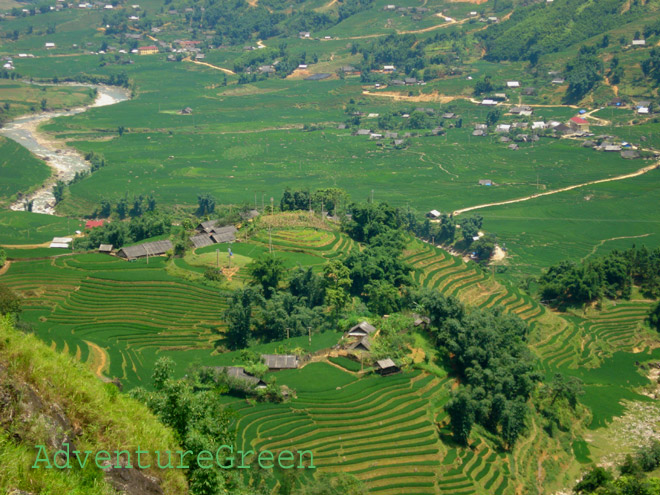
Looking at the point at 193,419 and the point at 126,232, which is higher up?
the point at 193,419

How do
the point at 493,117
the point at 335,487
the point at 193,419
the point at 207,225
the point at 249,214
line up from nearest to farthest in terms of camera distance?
the point at 193,419
the point at 335,487
the point at 207,225
the point at 249,214
the point at 493,117

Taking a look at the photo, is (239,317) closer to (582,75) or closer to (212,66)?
(582,75)

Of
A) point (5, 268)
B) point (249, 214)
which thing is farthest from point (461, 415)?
point (249, 214)

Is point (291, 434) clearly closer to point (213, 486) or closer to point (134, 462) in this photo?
point (213, 486)

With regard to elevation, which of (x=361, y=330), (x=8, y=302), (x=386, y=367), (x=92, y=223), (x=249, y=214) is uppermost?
(x=8, y=302)

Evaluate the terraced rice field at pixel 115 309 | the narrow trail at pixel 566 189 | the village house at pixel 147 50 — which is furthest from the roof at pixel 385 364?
the village house at pixel 147 50

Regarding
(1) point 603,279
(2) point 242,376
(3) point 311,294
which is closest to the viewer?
(2) point 242,376
